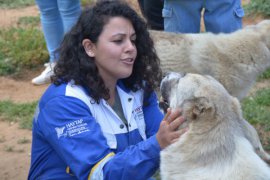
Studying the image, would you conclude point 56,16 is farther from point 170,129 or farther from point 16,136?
point 170,129

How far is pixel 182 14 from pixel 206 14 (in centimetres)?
22

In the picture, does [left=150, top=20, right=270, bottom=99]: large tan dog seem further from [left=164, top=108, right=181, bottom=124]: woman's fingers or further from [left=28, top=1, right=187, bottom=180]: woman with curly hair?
[left=164, top=108, right=181, bottom=124]: woman's fingers

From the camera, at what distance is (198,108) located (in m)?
2.60

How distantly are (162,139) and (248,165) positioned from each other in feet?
1.45

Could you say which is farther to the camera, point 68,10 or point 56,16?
point 56,16

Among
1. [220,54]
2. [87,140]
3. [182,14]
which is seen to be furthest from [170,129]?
[220,54]

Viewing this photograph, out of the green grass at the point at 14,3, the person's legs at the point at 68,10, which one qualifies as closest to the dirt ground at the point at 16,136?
the person's legs at the point at 68,10

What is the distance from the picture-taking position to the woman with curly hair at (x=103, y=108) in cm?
270

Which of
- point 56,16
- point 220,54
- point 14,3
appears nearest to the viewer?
point 220,54

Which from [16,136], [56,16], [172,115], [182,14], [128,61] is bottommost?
[16,136]

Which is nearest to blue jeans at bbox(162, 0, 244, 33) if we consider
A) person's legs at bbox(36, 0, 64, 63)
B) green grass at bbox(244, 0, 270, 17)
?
person's legs at bbox(36, 0, 64, 63)

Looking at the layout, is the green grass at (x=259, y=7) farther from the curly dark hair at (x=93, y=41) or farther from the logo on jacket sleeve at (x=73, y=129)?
the logo on jacket sleeve at (x=73, y=129)

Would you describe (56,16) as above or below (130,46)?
below

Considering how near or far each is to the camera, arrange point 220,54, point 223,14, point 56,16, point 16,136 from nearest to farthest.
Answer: point 223,14 < point 220,54 < point 16,136 < point 56,16
